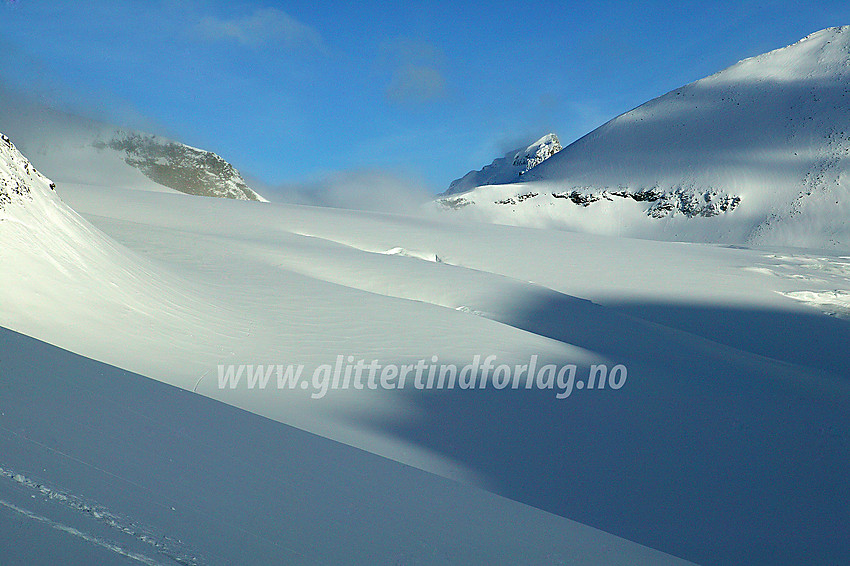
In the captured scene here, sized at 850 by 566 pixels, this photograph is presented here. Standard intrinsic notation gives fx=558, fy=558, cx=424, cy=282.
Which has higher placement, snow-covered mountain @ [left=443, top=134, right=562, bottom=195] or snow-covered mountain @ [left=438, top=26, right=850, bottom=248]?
snow-covered mountain @ [left=443, top=134, right=562, bottom=195]

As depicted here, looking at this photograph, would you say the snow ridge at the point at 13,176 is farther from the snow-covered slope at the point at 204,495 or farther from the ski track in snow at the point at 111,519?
the ski track in snow at the point at 111,519

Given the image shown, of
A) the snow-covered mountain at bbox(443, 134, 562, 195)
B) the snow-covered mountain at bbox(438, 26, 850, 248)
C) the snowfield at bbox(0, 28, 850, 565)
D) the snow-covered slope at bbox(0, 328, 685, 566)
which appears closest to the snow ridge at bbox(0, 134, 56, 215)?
the snowfield at bbox(0, 28, 850, 565)

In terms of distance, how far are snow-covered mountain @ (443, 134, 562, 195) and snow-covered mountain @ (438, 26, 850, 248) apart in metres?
89.8

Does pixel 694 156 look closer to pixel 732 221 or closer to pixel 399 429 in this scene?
pixel 732 221

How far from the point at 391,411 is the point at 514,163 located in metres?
166

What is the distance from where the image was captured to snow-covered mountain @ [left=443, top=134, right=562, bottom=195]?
→ 15744 centimetres

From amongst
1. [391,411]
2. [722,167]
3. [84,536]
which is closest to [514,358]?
[391,411]

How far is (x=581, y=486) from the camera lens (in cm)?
400

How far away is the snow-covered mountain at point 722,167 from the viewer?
147 ft

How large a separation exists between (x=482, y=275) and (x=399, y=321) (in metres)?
4.12

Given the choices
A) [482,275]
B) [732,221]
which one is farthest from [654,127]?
[482,275]

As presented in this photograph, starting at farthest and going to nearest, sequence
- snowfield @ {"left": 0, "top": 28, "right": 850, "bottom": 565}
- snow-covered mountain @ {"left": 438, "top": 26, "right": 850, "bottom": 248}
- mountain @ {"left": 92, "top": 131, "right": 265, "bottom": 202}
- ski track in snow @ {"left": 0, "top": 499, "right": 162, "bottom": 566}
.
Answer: mountain @ {"left": 92, "top": 131, "right": 265, "bottom": 202}, snow-covered mountain @ {"left": 438, "top": 26, "right": 850, "bottom": 248}, snowfield @ {"left": 0, "top": 28, "right": 850, "bottom": 565}, ski track in snow @ {"left": 0, "top": 499, "right": 162, "bottom": 566}

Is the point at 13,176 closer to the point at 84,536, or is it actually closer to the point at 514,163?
the point at 84,536

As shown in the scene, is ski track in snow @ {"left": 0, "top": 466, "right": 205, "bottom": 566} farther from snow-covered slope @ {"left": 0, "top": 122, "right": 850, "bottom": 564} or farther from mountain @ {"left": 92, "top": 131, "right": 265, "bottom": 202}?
mountain @ {"left": 92, "top": 131, "right": 265, "bottom": 202}
